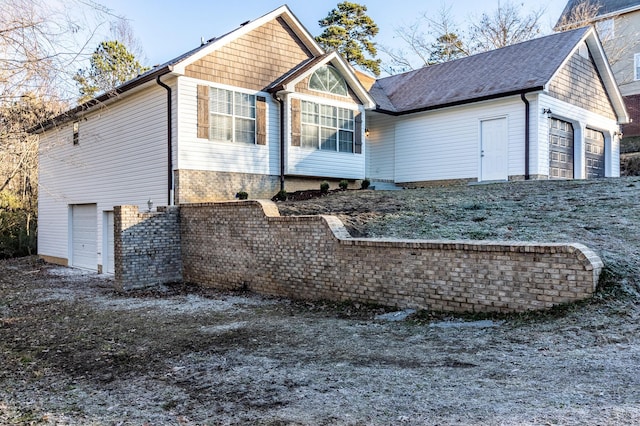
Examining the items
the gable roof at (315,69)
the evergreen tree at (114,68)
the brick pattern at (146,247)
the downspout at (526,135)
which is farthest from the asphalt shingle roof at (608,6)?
the brick pattern at (146,247)

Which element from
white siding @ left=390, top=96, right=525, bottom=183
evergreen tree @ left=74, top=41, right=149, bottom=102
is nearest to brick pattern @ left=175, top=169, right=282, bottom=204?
white siding @ left=390, top=96, right=525, bottom=183

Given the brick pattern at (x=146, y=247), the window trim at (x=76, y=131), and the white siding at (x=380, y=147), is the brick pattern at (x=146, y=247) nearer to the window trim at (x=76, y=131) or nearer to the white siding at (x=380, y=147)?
the window trim at (x=76, y=131)

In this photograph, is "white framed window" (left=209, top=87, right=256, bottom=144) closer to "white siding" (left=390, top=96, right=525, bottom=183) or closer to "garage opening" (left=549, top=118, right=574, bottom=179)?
"white siding" (left=390, top=96, right=525, bottom=183)

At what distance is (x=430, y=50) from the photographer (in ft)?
106

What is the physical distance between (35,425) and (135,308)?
218 inches

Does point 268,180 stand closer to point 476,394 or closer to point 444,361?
point 444,361

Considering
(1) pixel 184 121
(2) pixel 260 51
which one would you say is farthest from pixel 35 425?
(2) pixel 260 51

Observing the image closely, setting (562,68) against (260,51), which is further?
(562,68)

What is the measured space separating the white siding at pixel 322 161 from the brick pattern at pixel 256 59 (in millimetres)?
1239

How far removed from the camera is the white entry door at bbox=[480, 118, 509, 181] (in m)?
15.6

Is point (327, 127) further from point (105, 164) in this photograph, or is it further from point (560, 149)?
point (560, 149)

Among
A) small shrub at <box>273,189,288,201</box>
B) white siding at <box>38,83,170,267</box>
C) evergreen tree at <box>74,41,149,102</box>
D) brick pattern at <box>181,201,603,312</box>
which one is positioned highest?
evergreen tree at <box>74,41,149,102</box>

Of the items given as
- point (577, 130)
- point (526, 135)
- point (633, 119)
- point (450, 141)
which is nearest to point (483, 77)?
point (450, 141)

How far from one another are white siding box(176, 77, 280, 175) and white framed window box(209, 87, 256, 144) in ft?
0.54
